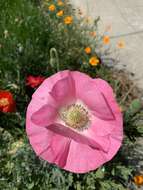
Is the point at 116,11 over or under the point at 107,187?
over

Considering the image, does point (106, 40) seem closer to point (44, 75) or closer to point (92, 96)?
point (44, 75)

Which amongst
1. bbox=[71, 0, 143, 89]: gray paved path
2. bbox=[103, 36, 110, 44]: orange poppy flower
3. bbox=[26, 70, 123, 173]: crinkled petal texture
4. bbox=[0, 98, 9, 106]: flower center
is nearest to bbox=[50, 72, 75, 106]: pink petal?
bbox=[26, 70, 123, 173]: crinkled petal texture

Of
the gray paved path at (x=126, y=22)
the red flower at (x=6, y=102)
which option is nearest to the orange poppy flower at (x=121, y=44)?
the gray paved path at (x=126, y=22)

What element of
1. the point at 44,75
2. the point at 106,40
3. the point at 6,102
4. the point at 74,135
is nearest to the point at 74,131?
the point at 74,135

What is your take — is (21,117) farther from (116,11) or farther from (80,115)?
(116,11)

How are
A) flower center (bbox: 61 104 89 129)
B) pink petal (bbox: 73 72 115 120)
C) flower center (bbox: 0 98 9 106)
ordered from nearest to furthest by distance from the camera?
1. pink petal (bbox: 73 72 115 120)
2. flower center (bbox: 61 104 89 129)
3. flower center (bbox: 0 98 9 106)

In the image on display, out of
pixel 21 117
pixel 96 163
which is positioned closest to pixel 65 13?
pixel 21 117

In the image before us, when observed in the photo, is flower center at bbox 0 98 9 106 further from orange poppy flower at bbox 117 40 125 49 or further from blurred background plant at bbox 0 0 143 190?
orange poppy flower at bbox 117 40 125 49
